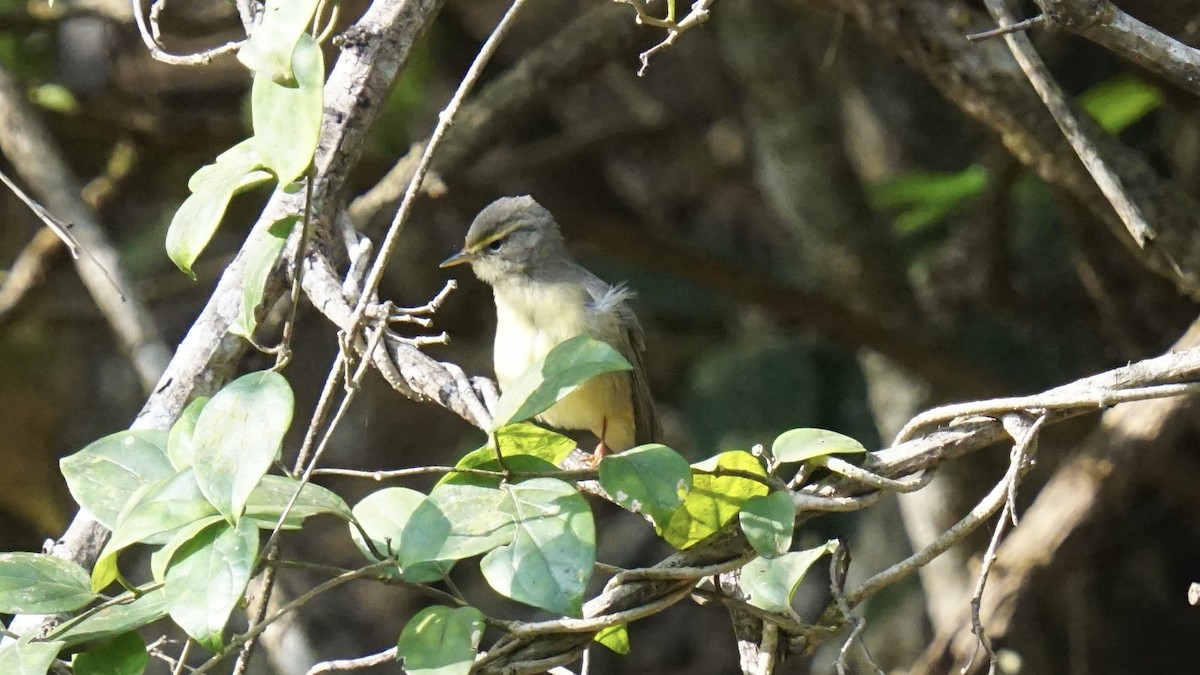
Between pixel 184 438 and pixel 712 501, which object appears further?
pixel 712 501

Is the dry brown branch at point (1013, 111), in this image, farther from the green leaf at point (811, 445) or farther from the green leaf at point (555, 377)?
the green leaf at point (555, 377)

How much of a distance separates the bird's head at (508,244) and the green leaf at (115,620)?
8.36ft

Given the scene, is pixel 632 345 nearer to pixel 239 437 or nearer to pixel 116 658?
pixel 116 658

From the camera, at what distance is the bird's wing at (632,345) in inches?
179

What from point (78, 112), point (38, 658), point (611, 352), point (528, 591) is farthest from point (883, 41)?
point (78, 112)

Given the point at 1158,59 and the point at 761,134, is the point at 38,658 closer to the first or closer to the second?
the point at 1158,59

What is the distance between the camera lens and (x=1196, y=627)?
251 inches

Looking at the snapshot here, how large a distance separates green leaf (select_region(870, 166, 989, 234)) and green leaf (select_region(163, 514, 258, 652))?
342 cm

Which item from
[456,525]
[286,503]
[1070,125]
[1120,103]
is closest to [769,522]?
[456,525]

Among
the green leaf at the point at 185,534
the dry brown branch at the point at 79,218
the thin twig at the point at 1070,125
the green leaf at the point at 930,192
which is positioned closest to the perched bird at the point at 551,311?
the dry brown branch at the point at 79,218

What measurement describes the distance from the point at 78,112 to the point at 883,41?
3453 mm

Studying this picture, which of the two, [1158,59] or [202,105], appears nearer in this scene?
[1158,59]

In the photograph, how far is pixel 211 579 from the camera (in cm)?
197

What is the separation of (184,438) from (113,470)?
246 millimetres
